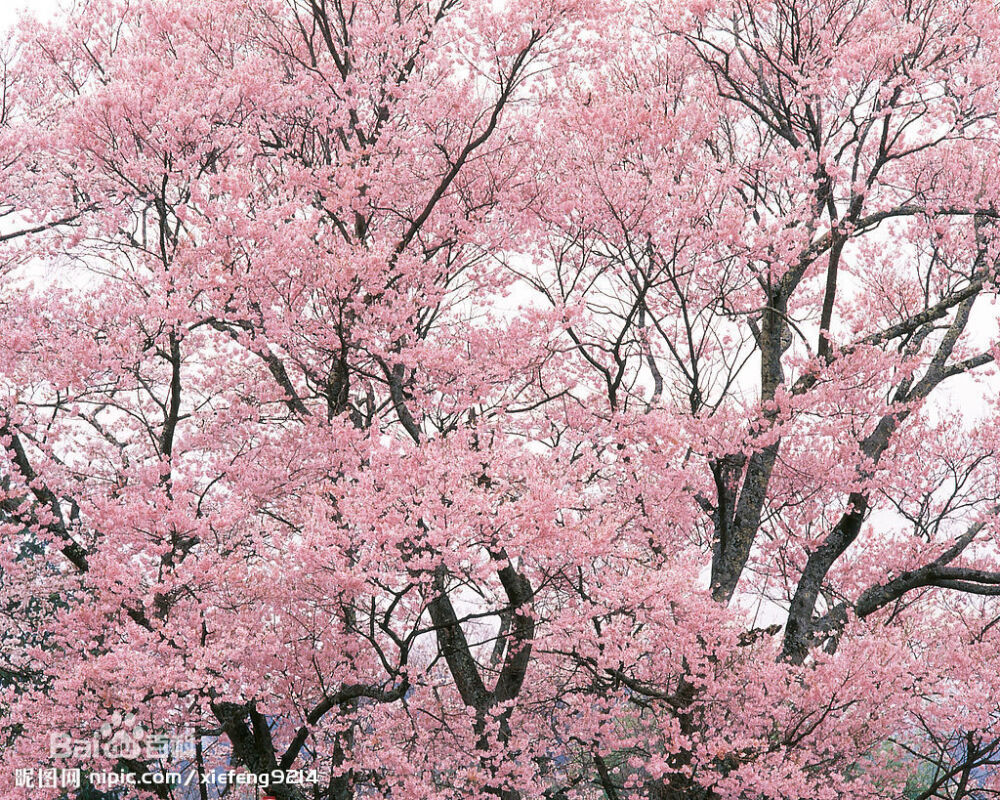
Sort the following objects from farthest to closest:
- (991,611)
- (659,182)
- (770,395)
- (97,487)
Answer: (991,611), (770,395), (97,487), (659,182)

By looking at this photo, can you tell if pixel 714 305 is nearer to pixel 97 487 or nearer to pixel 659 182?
pixel 659 182

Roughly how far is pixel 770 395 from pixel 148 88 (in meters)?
8.58

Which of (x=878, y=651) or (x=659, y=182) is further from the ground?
(x=659, y=182)

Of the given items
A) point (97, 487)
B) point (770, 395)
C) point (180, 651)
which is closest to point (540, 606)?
point (770, 395)

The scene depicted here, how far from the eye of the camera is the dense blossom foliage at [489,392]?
9984 mm

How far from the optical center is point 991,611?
14734 millimetres

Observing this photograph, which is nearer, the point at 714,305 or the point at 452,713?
the point at 452,713

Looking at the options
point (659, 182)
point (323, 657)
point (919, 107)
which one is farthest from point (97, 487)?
point (919, 107)

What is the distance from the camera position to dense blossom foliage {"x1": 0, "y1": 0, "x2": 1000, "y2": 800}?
393 inches

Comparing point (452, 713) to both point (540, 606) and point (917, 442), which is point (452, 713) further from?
point (917, 442)

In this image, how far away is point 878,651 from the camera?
9703mm

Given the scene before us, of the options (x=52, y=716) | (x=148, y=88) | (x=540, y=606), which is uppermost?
(x=148, y=88)

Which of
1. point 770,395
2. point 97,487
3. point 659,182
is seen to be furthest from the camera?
point 770,395

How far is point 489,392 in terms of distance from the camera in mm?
11523
